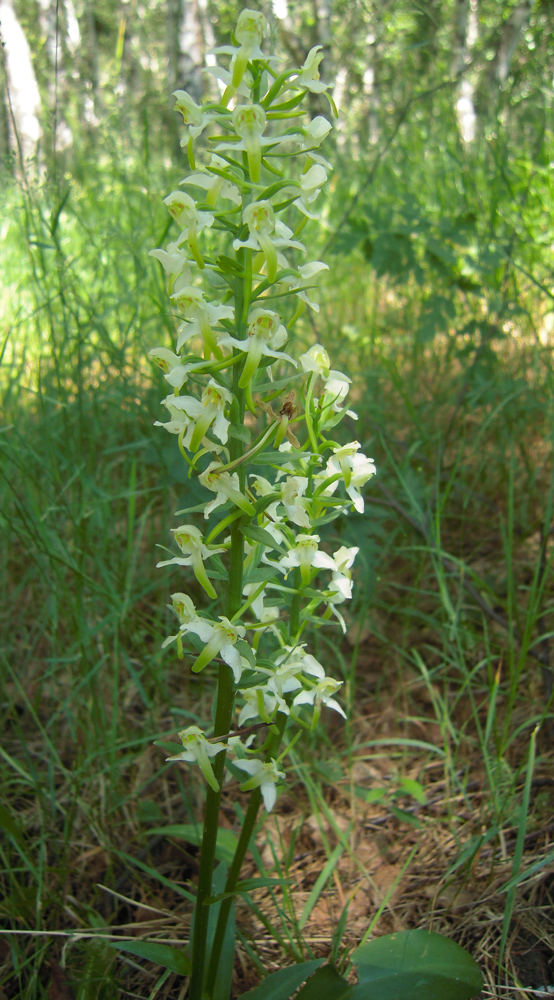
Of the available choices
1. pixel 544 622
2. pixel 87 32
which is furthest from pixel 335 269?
pixel 544 622

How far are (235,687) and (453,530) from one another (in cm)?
146

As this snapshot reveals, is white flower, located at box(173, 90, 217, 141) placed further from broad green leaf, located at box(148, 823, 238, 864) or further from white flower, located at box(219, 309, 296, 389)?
broad green leaf, located at box(148, 823, 238, 864)

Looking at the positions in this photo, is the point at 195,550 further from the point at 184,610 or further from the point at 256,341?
the point at 256,341

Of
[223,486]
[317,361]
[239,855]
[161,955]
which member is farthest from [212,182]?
[161,955]

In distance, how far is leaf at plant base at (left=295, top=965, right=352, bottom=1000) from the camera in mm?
1044

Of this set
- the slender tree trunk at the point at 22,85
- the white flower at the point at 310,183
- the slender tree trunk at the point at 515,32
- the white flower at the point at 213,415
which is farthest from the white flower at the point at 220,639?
the slender tree trunk at the point at 515,32

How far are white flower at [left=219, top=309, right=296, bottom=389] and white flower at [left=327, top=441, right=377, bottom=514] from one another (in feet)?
0.63

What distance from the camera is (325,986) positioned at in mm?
1050

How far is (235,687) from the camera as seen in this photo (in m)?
0.99

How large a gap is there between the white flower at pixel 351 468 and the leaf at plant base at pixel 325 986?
76 centimetres

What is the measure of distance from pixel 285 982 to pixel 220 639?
0.57m

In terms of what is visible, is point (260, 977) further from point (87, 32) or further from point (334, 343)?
point (87, 32)

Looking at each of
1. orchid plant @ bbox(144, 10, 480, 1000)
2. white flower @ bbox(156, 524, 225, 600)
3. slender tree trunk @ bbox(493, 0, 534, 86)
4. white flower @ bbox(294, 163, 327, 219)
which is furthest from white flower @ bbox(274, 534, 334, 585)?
slender tree trunk @ bbox(493, 0, 534, 86)

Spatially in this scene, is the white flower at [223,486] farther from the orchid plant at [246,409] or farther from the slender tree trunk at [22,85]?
the slender tree trunk at [22,85]
